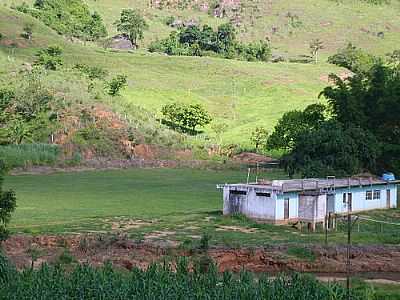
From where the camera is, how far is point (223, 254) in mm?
34031

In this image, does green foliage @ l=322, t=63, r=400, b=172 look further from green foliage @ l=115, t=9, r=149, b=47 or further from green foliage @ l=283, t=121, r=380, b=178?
green foliage @ l=115, t=9, r=149, b=47

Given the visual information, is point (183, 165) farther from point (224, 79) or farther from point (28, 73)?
point (224, 79)

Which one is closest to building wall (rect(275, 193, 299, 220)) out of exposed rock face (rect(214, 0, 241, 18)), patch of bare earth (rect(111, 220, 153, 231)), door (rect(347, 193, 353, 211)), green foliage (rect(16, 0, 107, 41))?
door (rect(347, 193, 353, 211))

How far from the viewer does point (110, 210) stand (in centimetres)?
4550

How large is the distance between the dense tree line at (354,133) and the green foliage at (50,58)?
4684 centimetres

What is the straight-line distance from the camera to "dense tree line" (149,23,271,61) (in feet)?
465

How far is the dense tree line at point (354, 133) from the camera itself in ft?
167

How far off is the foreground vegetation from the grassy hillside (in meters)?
66.2

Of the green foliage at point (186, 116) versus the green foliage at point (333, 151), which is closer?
the green foliage at point (333, 151)

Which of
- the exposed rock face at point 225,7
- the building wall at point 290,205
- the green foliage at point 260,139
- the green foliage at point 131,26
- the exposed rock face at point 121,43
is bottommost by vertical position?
the building wall at point 290,205

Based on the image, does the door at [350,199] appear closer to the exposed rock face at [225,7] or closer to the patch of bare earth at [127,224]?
the patch of bare earth at [127,224]

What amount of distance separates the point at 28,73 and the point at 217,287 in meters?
72.7

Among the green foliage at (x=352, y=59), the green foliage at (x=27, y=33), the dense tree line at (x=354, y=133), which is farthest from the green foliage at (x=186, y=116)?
the green foliage at (x=352, y=59)

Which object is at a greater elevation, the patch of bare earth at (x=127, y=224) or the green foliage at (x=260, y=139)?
the green foliage at (x=260, y=139)
